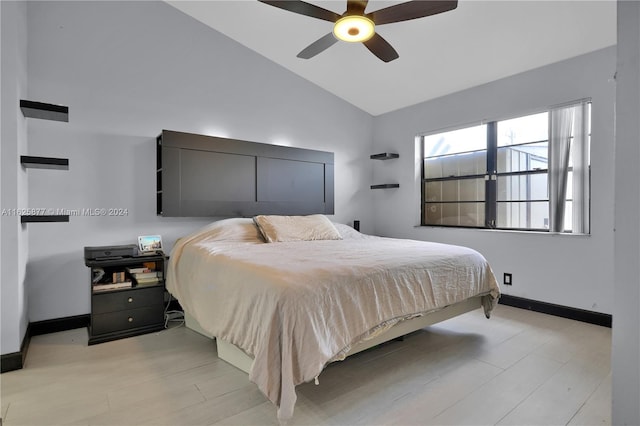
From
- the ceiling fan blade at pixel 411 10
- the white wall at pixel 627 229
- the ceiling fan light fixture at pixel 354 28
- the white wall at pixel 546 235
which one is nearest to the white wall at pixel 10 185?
the ceiling fan light fixture at pixel 354 28

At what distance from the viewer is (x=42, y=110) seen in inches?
94.0

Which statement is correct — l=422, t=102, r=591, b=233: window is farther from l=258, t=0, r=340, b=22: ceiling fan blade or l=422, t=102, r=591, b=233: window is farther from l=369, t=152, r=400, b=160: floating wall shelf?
l=258, t=0, r=340, b=22: ceiling fan blade

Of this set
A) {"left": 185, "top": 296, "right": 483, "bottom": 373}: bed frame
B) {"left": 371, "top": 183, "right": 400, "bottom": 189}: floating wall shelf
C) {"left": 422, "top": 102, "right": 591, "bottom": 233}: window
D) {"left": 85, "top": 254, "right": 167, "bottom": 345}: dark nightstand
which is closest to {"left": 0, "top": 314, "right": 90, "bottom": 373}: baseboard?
{"left": 85, "top": 254, "right": 167, "bottom": 345}: dark nightstand

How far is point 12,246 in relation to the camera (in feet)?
7.22

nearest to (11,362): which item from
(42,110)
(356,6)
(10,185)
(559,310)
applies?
(10,185)

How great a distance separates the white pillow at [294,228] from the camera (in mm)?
3418

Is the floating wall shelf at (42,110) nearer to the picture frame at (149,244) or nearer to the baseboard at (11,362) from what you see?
the picture frame at (149,244)

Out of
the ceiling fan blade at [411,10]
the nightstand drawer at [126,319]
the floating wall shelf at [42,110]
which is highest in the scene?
the ceiling fan blade at [411,10]

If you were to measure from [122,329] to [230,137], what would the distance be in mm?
2246

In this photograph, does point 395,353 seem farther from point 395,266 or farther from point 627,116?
point 627,116

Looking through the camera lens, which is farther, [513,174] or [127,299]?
[513,174]

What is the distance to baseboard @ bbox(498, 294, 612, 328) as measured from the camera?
3.05 m

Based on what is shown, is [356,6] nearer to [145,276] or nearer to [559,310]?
[145,276]

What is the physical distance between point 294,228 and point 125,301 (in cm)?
166
